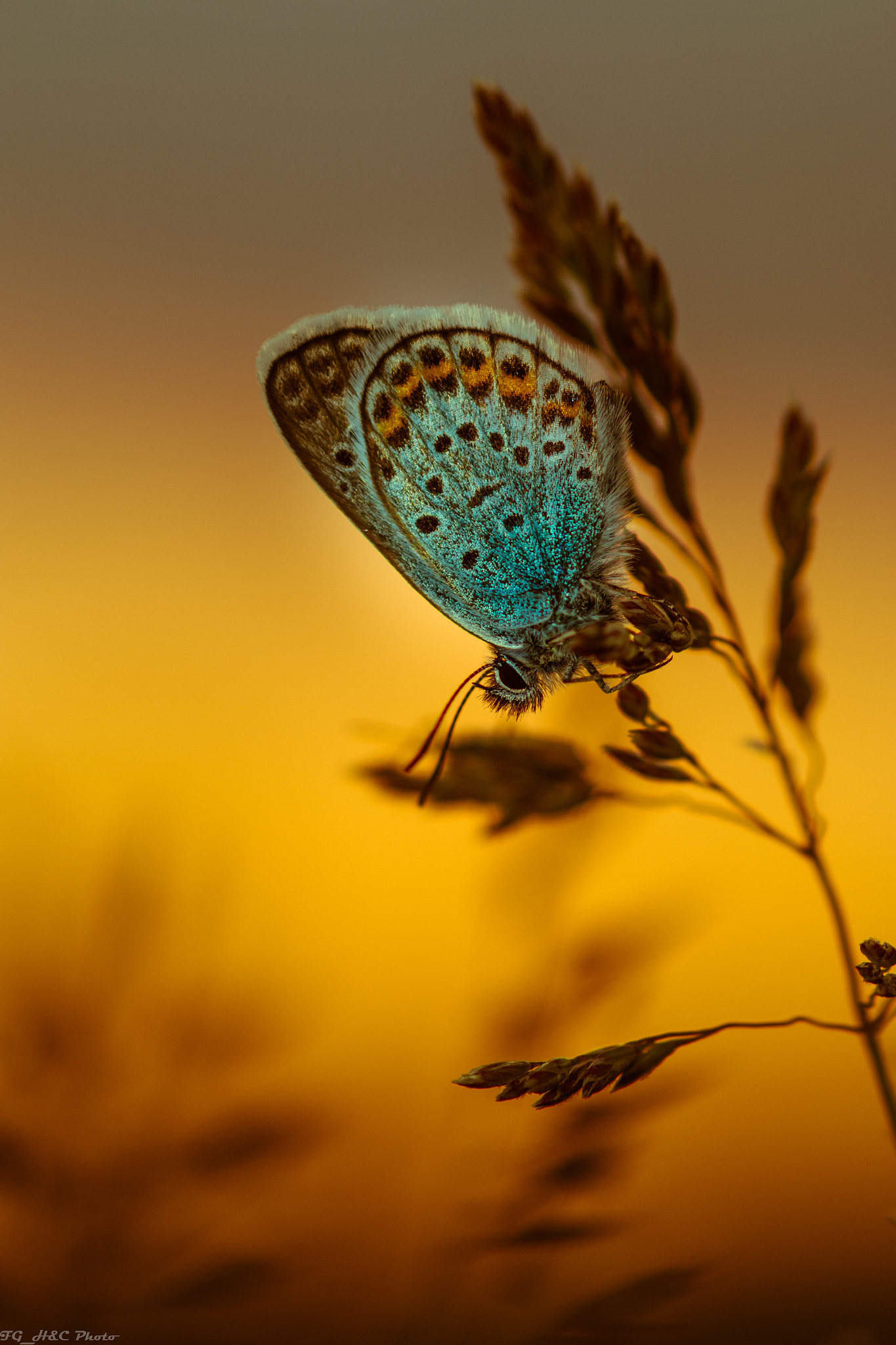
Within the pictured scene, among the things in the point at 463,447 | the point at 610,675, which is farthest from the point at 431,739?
the point at 463,447

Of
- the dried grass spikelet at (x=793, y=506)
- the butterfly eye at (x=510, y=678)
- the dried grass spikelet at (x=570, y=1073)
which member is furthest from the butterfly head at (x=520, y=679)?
the dried grass spikelet at (x=570, y=1073)

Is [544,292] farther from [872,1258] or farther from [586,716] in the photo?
[872,1258]

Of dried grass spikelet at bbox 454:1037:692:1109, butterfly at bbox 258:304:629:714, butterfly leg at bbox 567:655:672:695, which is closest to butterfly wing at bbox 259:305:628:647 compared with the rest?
butterfly at bbox 258:304:629:714

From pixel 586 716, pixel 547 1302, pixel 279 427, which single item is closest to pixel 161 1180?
pixel 547 1302

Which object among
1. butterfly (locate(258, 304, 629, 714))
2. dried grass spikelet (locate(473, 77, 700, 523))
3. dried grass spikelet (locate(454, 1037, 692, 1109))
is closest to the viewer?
dried grass spikelet (locate(454, 1037, 692, 1109))

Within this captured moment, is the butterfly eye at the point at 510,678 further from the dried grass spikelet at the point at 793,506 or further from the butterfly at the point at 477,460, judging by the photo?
the dried grass spikelet at the point at 793,506

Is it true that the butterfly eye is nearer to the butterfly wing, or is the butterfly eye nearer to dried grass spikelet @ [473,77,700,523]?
the butterfly wing

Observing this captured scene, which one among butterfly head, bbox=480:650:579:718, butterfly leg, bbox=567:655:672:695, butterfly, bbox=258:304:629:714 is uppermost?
butterfly, bbox=258:304:629:714

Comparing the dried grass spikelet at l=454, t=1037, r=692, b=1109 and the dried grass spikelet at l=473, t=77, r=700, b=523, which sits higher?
the dried grass spikelet at l=473, t=77, r=700, b=523

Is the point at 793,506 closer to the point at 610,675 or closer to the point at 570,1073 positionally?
the point at 610,675
